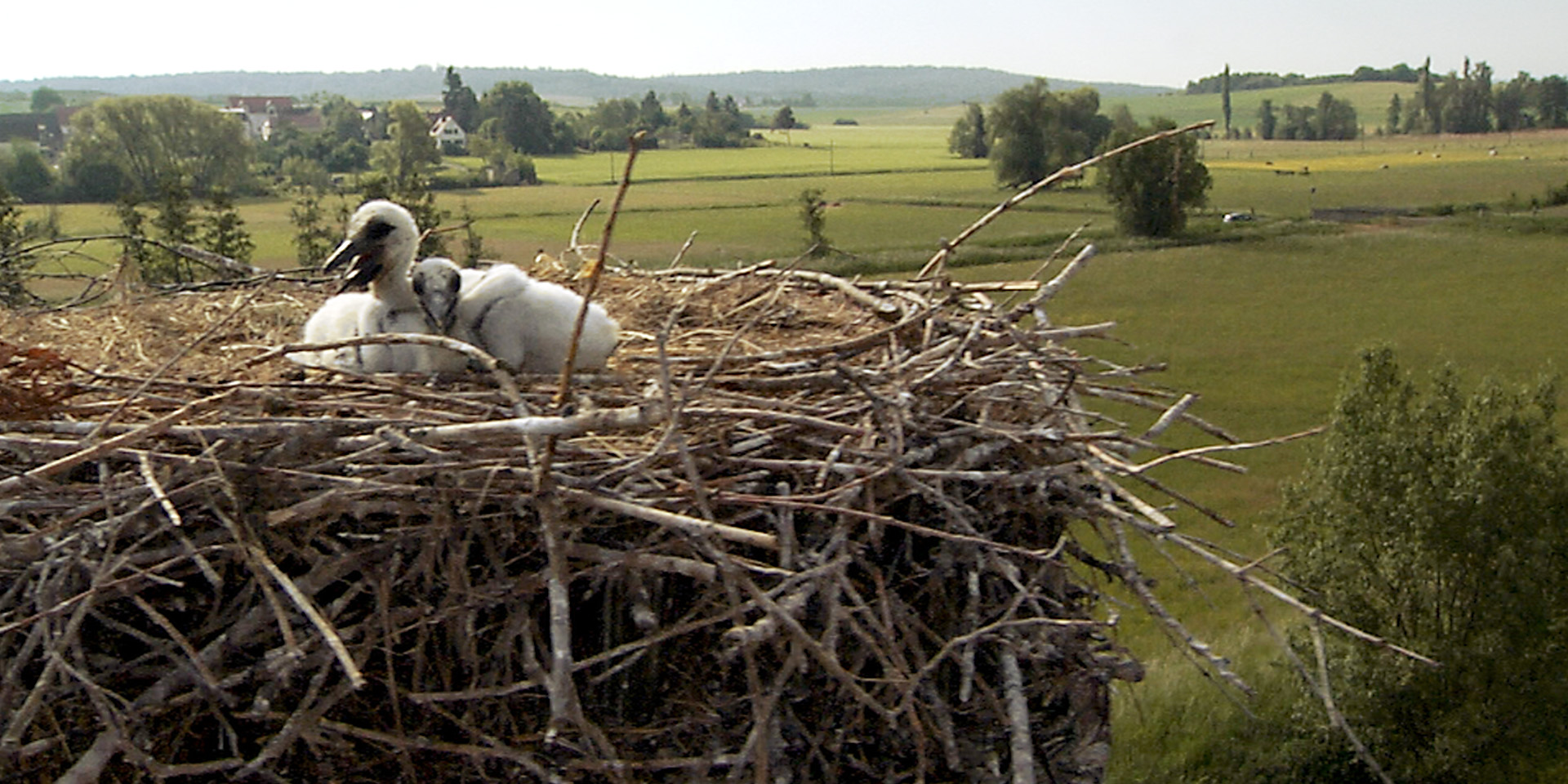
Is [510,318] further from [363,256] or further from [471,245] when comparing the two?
[471,245]

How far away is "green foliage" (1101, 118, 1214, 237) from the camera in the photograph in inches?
1651

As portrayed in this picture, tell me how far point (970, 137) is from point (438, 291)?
261 feet

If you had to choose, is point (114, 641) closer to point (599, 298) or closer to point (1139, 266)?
point (599, 298)

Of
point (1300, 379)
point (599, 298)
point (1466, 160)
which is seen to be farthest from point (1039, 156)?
point (599, 298)

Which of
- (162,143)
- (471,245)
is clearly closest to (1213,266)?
(162,143)

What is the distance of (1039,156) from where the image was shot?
6184cm

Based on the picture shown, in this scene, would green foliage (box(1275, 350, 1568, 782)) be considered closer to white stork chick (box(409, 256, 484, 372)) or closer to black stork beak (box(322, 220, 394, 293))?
white stork chick (box(409, 256, 484, 372))

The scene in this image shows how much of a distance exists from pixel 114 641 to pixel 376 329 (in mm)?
1539

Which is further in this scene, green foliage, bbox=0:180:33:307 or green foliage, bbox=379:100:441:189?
green foliage, bbox=379:100:441:189

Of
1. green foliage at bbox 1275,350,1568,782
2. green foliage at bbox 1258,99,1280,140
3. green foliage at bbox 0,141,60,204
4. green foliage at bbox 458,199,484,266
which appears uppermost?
green foliage at bbox 1258,99,1280,140

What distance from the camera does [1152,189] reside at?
42875 mm

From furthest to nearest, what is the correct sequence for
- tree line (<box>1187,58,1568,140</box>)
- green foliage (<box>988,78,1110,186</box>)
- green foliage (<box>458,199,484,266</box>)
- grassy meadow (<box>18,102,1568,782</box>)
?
tree line (<box>1187,58,1568,140</box>), green foliage (<box>988,78,1110,186</box>), grassy meadow (<box>18,102,1568,782</box>), green foliage (<box>458,199,484,266</box>)

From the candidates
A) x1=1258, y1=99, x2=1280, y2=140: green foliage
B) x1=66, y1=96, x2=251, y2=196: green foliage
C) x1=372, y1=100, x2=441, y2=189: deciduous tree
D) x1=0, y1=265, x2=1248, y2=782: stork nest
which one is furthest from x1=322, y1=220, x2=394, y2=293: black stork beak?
x1=1258, y1=99, x2=1280, y2=140: green foliage

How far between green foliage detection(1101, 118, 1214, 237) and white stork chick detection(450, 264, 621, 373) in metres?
39.0
